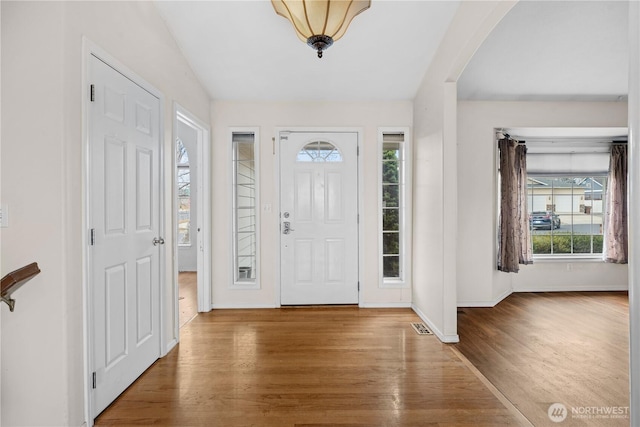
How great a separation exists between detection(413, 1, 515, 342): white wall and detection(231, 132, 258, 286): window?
76.6 inches

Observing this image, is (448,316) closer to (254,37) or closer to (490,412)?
(490,412)

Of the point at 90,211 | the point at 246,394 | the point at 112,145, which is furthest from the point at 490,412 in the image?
the point at 112,145

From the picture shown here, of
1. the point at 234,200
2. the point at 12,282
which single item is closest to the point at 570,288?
the point at 234,200

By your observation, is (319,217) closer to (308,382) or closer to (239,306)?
(239,306)

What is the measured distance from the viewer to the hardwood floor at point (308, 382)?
72.0 inches

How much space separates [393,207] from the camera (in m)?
3.85

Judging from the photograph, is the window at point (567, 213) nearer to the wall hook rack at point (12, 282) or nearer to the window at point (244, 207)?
the window at point (244, 207)

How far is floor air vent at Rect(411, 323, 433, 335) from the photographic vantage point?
3.02m

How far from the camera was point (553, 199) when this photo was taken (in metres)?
4.82

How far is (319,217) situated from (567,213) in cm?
393

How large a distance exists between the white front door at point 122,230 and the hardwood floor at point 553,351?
2.51 meters

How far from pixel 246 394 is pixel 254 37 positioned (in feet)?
9.35

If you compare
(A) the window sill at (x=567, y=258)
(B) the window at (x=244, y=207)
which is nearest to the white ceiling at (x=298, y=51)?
(B) the window at (x=244, y=207)

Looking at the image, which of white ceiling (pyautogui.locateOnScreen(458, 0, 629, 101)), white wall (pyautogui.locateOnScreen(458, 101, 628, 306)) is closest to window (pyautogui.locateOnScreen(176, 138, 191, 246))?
white wall (pyautogui.locateOnScreen(458, 101, 628, 306))
